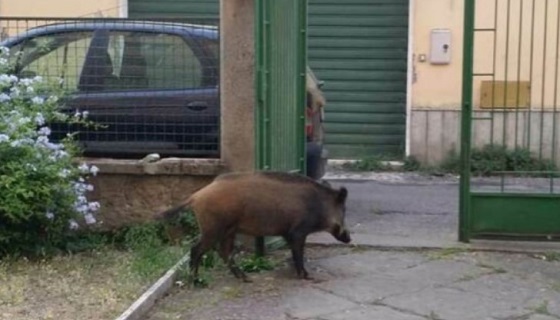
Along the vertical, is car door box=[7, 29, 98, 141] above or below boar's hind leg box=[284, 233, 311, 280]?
above

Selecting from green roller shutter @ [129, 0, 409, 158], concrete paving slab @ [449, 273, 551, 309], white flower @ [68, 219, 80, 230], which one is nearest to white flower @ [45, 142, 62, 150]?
white flower @ [68, 219, 80, 230]

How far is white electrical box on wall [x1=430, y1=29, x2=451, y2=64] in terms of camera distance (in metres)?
13.6

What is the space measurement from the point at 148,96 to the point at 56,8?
5.81 m

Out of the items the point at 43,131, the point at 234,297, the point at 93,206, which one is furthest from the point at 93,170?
the point at 234,297

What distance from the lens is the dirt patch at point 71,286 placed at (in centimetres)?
642

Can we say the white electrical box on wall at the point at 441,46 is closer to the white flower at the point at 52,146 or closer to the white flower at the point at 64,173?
the white flower at the point at 52,146

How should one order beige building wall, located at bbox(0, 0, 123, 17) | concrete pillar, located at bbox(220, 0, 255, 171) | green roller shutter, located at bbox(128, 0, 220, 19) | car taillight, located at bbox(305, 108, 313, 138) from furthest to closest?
green roller shutter, located at bbox(128, 0, 220, 19), beige building wall, located at bbox(0, 0, 123, 17), car taillight, located at bbox(305, 108, 313, 138), concrete pillar, located at bbox(220, 0, 255, 171)

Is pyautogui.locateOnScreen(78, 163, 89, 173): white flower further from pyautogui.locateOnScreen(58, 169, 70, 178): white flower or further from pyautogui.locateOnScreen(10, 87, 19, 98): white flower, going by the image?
pyautogui.locateOnScreen(10, 87, 19, 98): white flower

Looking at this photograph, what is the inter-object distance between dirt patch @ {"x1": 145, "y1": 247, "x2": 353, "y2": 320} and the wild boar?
13 cm

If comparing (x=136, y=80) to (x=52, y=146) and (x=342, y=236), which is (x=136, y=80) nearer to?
(x=52, y=146)

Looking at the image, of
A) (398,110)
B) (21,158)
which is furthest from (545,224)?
(398,110)

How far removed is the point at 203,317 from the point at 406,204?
453 centimetres

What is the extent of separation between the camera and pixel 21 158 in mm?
7691

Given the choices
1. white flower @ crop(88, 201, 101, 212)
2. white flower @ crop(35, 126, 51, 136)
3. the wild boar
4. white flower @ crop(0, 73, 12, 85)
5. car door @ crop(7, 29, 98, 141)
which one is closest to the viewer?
the wild boar
